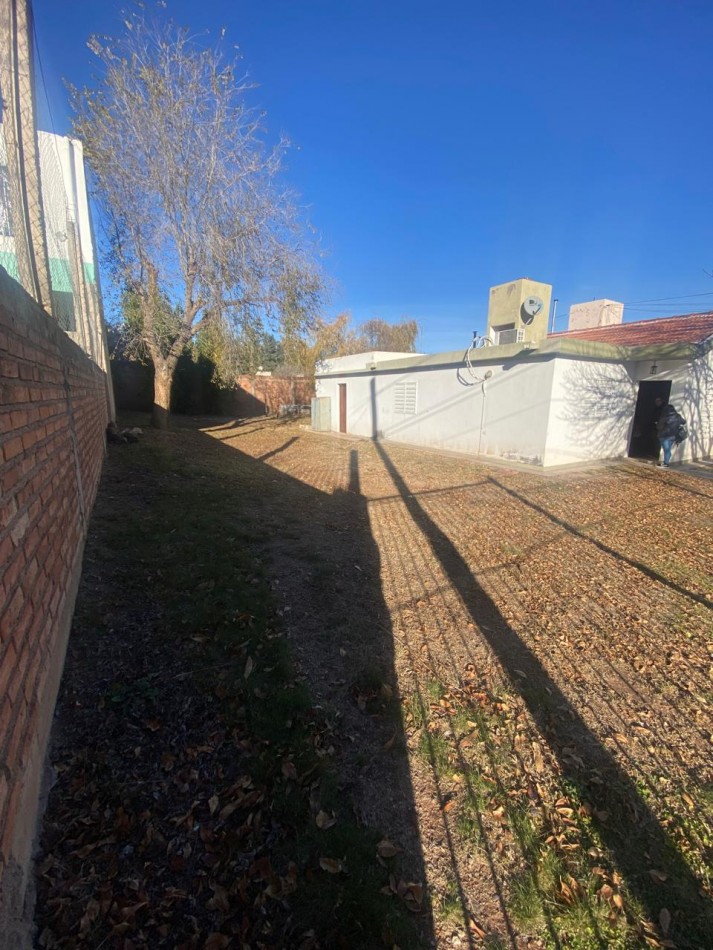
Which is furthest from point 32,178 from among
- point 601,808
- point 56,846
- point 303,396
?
point 303,396

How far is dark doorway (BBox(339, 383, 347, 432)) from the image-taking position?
18641 millimetres

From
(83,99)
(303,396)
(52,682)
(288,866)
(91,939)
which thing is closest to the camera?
(91,939)

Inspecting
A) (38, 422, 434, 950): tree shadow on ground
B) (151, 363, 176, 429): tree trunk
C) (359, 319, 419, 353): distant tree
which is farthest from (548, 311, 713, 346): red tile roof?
(359, 319, 419, 353): distant tree

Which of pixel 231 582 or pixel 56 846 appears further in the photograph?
pixel 231 582

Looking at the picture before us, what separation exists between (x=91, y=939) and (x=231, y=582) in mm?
2513

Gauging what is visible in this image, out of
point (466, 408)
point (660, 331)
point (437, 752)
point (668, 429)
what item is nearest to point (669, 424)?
point (668, 429)

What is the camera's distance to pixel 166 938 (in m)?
1.47

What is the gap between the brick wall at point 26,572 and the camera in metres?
1.44

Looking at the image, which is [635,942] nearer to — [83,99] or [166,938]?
[166,938]

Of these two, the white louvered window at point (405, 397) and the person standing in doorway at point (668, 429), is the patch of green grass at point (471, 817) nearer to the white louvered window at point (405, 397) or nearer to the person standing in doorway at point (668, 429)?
the person standing in doorway at point (668, 429)

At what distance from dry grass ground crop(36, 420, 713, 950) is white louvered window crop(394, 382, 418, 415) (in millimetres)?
9183

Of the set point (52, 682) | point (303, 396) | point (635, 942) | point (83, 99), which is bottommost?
point (635, 942)

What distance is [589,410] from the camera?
1081 cm

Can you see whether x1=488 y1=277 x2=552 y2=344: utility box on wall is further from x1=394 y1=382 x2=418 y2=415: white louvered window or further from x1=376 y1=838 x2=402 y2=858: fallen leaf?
x1=376 y1=838 x2=402 y2=858: fallen leaf
